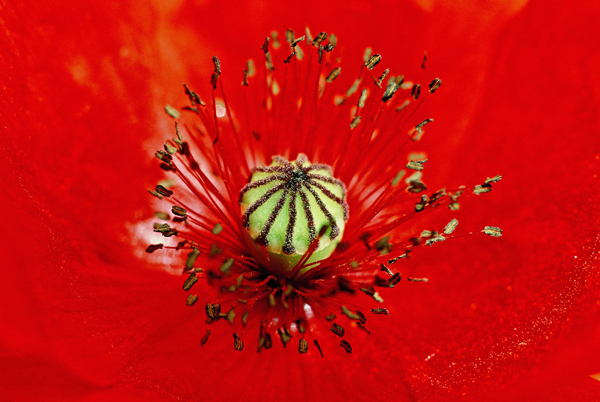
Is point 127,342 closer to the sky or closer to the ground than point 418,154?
closer to the ground

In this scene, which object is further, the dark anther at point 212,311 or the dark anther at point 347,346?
the dark anther at point 347,346

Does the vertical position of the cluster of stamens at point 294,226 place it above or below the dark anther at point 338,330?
above

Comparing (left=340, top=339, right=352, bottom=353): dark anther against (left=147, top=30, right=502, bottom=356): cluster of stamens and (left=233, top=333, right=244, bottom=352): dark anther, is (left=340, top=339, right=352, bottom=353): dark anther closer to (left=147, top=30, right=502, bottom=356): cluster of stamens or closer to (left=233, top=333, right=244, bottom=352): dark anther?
(left=147, top=30, right=502, bottom=356): cluster of stamens

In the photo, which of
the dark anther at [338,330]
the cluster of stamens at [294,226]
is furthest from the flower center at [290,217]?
the dark anther at [338,330]

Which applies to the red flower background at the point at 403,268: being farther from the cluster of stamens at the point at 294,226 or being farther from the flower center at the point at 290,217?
the flower center at the point at 290,217

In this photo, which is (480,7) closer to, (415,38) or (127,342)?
(415,38)

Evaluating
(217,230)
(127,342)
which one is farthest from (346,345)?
(127,342)

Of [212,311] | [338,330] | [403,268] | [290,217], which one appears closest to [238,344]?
[212,311]
